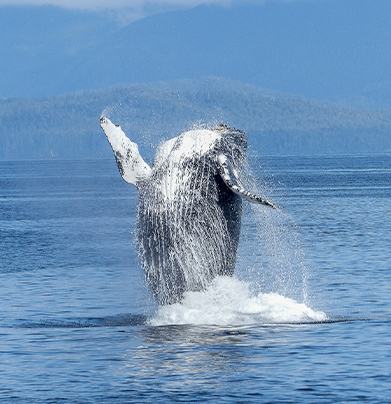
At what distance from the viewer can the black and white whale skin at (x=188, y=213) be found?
45.3 feet

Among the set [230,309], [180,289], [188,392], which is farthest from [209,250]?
[188,392]

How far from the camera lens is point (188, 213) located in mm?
13992

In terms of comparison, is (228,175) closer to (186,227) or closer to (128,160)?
(186,227)

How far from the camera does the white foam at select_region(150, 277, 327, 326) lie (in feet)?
47.4

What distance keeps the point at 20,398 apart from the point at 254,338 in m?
4.24

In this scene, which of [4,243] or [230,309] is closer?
[230,309]

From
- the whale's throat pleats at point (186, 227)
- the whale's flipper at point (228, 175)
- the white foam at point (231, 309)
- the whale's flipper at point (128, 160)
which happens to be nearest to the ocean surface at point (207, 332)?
the white foam at point (231, 309)

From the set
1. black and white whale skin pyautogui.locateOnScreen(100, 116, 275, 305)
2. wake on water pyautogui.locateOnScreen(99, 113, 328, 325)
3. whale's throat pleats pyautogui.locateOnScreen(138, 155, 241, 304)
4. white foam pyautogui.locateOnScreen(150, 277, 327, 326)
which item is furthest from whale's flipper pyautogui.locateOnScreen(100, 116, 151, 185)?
white foam pyautogui.locateOnScreen(150, 277, 327, 326)

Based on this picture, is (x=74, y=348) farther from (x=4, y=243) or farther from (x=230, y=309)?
(x=4, y=243)

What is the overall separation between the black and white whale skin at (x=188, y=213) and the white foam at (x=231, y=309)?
29cm

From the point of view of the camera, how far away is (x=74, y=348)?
46.2 ft

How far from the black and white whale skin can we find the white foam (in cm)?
29

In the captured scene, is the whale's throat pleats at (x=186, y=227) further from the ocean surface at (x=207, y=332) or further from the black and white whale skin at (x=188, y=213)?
the ocean surface at (x=207, y=332)

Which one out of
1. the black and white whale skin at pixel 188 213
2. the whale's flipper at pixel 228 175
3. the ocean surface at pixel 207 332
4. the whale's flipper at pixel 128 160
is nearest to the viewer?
the ocean surface at pixel 207 332
